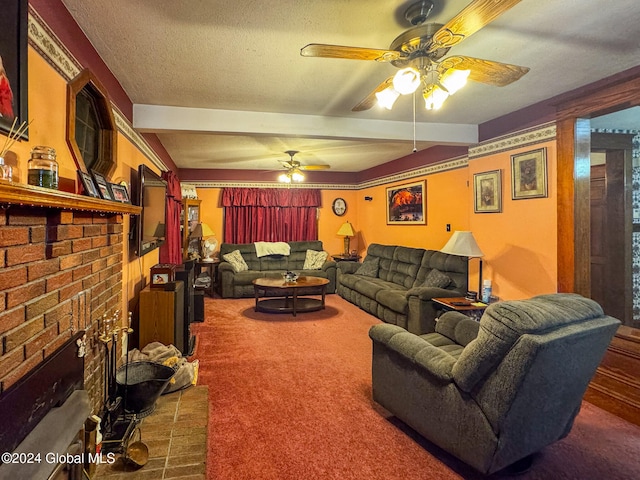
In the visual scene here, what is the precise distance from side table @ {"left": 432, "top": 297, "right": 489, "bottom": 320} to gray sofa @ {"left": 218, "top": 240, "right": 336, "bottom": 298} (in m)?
2.93

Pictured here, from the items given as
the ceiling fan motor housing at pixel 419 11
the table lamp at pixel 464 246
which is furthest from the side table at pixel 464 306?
the ceiling fan motor housing at pixel 419 11

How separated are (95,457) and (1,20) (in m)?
1.73

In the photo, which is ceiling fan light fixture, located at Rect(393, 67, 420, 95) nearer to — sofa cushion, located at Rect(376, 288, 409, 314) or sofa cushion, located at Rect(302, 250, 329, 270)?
sofa cushion, located at Rect(376, 288, 409, 314)

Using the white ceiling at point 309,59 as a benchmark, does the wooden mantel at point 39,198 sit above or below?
below

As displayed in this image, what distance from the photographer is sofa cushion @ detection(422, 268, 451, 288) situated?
13.6ft

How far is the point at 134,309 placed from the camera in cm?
300

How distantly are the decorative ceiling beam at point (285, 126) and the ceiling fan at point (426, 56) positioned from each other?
1625 mm

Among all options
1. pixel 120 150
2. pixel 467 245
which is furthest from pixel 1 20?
pixel 467 245

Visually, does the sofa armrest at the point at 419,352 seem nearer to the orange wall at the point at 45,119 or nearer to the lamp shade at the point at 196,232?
the orange wall at the point at 45,119

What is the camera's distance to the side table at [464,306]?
3.15m

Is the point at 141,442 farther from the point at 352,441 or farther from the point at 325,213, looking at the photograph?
the point at 325,213

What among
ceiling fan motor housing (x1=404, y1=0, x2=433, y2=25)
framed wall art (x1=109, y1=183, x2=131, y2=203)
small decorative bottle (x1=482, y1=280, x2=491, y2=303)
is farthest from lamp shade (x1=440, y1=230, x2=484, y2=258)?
framed wall art (x1=109, y1=183, x2=131, y2=203)

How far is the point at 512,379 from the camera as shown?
1.48 metres

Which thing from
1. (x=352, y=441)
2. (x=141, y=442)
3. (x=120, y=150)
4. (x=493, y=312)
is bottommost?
(x=352, y=441)
